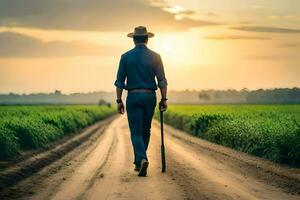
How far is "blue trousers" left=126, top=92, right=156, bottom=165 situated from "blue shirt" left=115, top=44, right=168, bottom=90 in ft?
0.62

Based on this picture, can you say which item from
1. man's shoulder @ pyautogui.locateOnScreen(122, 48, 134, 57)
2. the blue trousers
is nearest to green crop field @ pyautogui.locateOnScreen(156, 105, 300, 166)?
the blue trousers

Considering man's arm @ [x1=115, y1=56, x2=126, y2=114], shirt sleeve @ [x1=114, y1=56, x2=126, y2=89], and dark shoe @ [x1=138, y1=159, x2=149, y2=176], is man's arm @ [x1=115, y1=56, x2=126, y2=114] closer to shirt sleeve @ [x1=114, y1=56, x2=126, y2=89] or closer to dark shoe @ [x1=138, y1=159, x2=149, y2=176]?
shirt sleeve @ [x1=114, y1=56, x2=126, y2=89]

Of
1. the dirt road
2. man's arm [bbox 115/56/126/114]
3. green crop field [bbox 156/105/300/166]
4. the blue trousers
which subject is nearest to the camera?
the dirt road

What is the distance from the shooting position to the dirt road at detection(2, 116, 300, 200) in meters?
8.45

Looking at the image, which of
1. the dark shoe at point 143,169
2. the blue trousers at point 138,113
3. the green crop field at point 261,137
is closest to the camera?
the dark shoe at point 143,169

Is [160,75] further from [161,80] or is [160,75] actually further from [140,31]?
[140,31]

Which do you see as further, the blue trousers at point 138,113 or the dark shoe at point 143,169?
the blue trousers at point 138,113

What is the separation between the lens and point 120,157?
49.0ft

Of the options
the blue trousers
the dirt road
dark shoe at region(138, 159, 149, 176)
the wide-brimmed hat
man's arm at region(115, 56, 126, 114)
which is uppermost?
the wide-brimmed hat

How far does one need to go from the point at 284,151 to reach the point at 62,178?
691 centimetres

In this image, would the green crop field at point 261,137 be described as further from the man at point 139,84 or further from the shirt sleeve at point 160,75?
the man at point 139,84

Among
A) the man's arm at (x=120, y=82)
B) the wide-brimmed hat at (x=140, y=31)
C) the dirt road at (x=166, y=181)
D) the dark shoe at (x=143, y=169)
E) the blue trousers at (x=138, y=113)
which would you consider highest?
the wide-brimmed hat at (x=140, y=31)

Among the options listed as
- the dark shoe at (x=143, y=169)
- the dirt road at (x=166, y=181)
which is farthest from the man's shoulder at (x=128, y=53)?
the dirt road at (x=166, y=181)

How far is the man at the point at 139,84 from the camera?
1112cm
